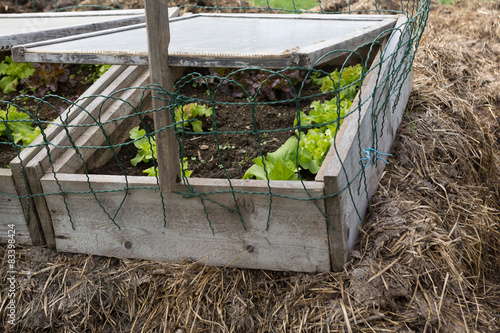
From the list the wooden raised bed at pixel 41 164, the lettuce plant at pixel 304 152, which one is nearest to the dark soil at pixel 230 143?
the lettuce plant at pixel 304 152

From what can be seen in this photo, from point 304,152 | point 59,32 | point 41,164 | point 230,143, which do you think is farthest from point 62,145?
point 304,152

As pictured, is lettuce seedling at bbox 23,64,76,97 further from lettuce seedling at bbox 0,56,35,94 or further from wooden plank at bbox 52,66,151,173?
wooden plank at bbox 52,66,151,173

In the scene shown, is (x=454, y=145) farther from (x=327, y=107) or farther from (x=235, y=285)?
(x=235, y=285)

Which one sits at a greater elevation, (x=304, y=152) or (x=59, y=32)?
(x=59, y=32)

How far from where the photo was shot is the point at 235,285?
238 centimetres

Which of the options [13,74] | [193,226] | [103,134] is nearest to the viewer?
[193,226]

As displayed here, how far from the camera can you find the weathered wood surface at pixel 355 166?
215 cm

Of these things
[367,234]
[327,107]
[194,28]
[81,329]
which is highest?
[194,28]

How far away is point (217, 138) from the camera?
229 cm

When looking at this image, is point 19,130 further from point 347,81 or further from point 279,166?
point 347,81

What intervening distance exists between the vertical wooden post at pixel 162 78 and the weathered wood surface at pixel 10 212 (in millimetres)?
852

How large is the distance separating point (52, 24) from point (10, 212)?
1.18 m

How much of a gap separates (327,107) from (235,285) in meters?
1.25

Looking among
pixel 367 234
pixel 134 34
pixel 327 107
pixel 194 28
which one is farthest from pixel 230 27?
pixel 367 234
